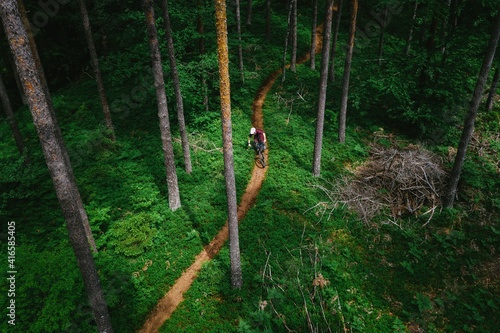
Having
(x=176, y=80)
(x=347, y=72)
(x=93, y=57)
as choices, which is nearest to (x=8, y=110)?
(x=93, y=57)

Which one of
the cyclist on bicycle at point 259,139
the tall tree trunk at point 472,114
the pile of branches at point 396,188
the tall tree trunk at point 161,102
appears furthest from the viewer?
the cyclist on bicycle at point 259,139

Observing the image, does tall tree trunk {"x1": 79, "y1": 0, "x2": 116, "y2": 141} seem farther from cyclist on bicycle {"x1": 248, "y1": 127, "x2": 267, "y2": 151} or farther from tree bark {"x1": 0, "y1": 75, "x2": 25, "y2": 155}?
cyclist on bicycle {"x1": 248, "y1": 127, "x2": 267, "y2": 151}

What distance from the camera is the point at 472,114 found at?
12500 millimetres

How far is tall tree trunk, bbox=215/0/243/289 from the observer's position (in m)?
7.89

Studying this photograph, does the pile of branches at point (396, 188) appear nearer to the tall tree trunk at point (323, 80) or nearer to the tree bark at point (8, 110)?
the tall tree trunk at point (323, 80)

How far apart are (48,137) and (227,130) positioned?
15.3 feet

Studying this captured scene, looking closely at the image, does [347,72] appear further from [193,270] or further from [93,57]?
[93,57]

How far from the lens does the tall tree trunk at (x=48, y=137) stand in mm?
5447

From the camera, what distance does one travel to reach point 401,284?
449 inches

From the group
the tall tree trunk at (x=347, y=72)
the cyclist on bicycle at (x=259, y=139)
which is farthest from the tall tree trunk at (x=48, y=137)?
the tall tree trunk at (x=347, y=72)

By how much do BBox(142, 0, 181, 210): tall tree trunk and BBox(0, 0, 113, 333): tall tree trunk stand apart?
584 centimetres

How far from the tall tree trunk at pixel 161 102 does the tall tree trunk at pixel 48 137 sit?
584 cm

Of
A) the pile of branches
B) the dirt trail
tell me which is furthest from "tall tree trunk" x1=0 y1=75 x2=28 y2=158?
the pile of branches

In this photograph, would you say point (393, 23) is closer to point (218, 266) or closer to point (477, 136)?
point (477, 136)
